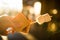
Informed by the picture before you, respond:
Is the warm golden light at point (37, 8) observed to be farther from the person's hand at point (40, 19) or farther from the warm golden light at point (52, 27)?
the warm golden light at point (52, 27)

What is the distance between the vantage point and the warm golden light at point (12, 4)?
1.05 m

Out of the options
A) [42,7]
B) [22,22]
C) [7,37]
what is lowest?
[7,37]

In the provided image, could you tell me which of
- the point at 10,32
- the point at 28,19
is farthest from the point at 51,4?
the point at 10,32

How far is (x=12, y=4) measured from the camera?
106 centimetres

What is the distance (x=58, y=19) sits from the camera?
1.09 meters

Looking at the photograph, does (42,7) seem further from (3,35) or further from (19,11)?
(3,35)

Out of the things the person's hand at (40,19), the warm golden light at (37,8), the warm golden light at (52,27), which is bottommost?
the warm golden light at (52,27)

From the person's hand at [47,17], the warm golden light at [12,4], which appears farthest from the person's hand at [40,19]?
the warm golden light at [12,4]

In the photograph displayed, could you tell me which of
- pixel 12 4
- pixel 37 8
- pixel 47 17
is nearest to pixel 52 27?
pixel 47 17

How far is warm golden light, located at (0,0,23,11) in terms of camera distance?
1055 millimetres

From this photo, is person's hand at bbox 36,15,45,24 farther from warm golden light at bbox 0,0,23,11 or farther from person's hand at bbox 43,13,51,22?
warm golden light at bbox 0,0,23,11

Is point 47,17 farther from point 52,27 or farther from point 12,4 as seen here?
point 12,4

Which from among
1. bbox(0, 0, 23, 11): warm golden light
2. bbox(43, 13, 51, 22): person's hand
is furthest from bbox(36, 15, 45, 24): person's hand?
bbox(0, 0, 23, 11): warm golden light

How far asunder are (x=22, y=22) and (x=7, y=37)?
17 cm
